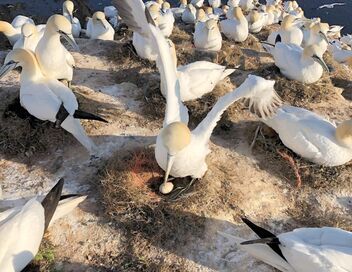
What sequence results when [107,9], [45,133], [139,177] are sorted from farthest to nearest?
1. [107,9]
2. [45,133]
3. [139,177]

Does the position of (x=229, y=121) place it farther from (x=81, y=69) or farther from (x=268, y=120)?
(x=81, y=69)

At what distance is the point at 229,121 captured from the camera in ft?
21.2

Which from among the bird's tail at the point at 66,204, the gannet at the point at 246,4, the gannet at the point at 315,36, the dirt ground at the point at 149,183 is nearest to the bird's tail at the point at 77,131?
the dirt ground at the point at 149,183

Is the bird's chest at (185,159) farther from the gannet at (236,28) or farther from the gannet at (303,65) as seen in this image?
the gannet at (236,28)

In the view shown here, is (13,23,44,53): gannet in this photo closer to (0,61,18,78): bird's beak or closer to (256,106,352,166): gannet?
(0,61,18,78): bird's beak

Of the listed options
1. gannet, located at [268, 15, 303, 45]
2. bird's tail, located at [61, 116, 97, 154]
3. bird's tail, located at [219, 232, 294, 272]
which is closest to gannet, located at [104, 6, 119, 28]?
gannet, located at [268, 15, 303, 45]

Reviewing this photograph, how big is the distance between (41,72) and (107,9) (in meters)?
7.01

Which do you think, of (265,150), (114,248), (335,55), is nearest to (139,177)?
(114,248)

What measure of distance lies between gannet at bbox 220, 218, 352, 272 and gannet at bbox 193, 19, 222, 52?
170 inches

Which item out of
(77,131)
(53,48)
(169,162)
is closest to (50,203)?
(169,162)

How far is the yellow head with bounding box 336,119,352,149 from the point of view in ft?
17.8

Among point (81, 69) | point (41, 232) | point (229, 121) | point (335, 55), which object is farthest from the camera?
point (335, 55)

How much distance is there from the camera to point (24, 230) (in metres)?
4.14

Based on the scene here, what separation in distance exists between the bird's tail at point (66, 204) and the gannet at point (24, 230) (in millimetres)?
164
